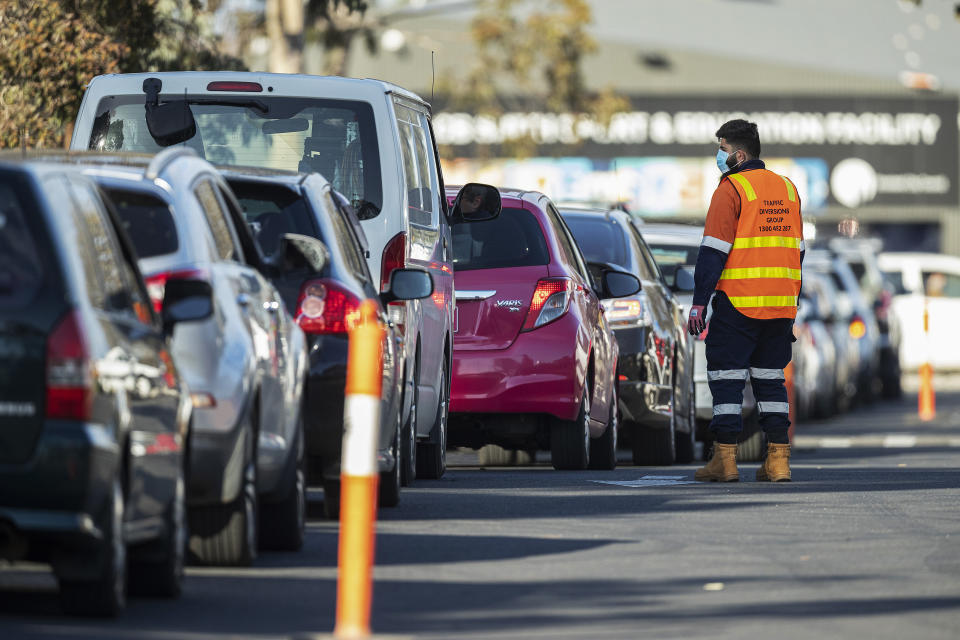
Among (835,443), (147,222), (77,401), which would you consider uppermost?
(147,222)

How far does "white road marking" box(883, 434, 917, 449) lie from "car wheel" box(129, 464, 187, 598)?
15.1m

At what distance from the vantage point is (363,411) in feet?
24.5

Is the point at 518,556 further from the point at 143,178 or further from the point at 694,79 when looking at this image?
the point at 694,79

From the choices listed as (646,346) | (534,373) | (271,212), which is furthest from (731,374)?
(271,212)

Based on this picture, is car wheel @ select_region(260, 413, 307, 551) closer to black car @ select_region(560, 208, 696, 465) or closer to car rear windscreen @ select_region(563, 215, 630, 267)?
black car @ select_region(560, 208, 696, 465)

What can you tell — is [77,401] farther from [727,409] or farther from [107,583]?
[727,409]

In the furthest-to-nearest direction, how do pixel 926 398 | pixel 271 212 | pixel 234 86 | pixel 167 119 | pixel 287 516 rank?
pixel 926 398
pixel 234 86
pixel 167 119
pixel 271 212
pixel 287 516

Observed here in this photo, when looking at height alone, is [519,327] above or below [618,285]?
below

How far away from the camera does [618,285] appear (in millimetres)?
16781

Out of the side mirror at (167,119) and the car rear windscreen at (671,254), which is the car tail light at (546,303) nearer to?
the side mirror at (167,119)

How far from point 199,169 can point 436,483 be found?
17.0 ft

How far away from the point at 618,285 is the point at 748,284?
228 centimetres

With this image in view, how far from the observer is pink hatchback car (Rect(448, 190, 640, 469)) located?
15422 mm

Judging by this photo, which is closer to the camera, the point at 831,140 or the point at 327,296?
the point at 327,296
